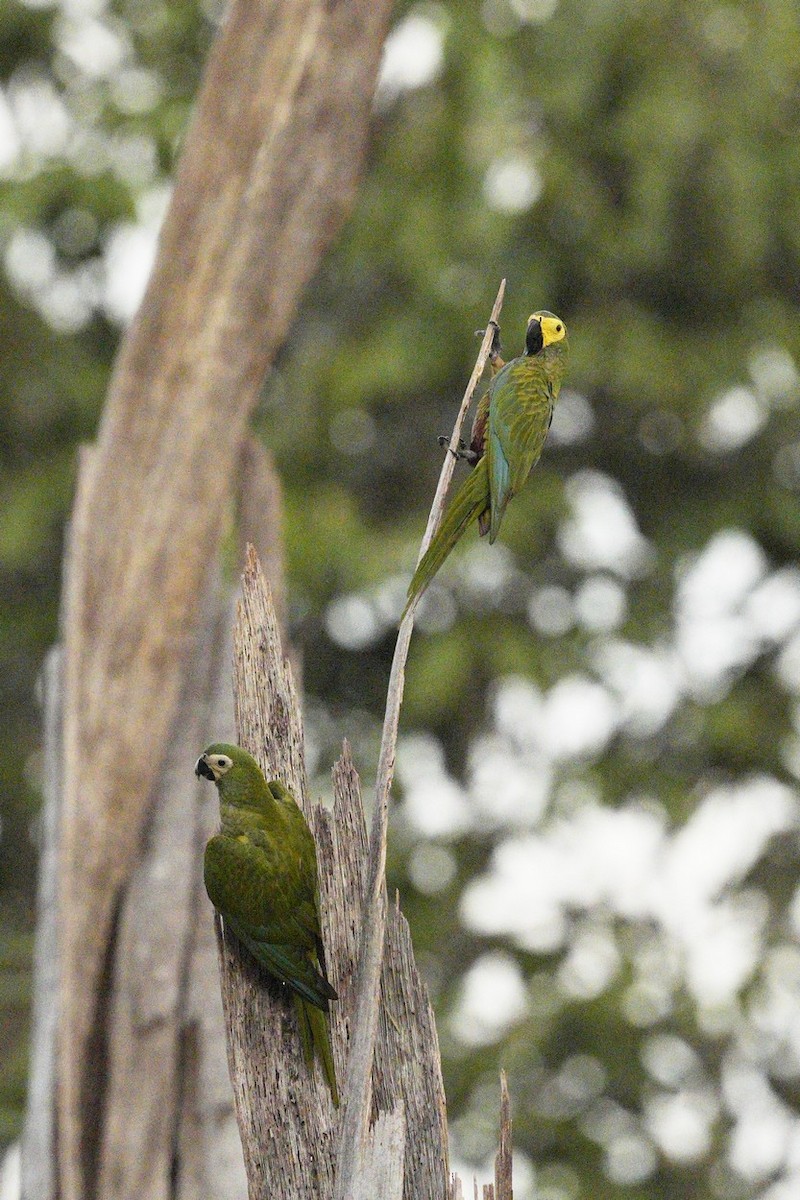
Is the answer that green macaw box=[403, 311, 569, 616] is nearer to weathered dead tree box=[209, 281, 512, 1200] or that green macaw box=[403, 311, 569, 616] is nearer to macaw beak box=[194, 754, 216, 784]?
weathered dead tree box=[209, 281, 512, 1200]

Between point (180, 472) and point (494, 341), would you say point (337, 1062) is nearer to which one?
point (494, 341)

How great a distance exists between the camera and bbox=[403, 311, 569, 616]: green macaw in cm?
168

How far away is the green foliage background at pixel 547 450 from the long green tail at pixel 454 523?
4643 millimetres

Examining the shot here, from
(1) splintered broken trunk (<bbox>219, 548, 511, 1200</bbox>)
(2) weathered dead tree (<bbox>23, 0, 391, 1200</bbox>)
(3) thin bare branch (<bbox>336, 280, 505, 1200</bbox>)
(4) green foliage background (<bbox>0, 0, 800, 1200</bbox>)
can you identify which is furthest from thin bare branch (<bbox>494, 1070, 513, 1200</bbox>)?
(4) green foliage background (<bbox>0, 0, 800, 1200</bbox>)

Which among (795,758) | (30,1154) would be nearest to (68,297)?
(795,758)

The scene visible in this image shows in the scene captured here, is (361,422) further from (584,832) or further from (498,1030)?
(498,1030)

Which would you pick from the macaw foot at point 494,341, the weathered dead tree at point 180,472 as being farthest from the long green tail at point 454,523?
the weathered dead tree at point 180,472

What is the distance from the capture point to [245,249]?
3844 millimetres

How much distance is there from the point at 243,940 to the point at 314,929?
0.08 metres

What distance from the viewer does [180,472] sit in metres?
3.83

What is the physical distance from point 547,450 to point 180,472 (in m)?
4.12

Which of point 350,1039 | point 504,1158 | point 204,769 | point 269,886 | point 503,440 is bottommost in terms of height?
point 504,1158

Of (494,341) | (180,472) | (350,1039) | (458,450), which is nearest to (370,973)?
(350,1039)

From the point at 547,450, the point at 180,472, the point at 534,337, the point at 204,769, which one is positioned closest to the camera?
the point at 204,769
